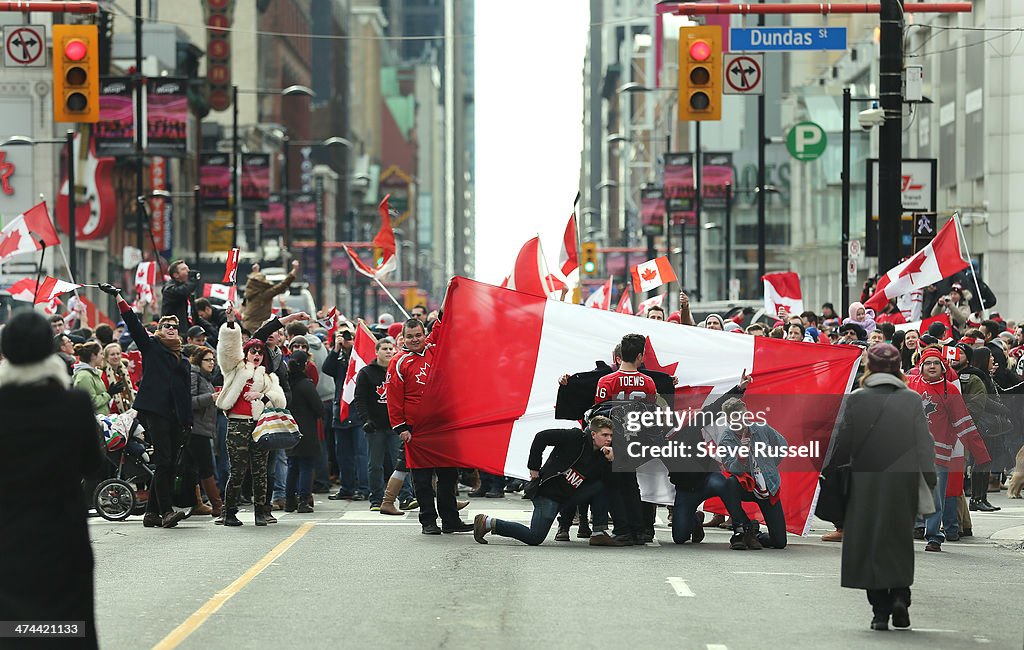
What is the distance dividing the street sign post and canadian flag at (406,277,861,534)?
782 cm

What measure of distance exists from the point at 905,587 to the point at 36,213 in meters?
20.7

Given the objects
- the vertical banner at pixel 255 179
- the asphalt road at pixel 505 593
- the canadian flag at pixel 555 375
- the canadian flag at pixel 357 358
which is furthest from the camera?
the vertical banner at pixel 255 179

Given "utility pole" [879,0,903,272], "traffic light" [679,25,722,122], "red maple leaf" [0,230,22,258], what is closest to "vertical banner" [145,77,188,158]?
"red maple leaf" [0,230,22,258]

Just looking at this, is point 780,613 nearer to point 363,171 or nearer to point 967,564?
point 967,564

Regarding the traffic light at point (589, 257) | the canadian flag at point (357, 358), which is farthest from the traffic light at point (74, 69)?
the traffic light at point (589, 257)

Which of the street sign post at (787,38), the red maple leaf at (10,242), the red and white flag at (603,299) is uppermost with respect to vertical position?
the street sign post at (787,38)

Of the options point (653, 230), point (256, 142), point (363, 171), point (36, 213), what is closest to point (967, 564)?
point (36, 213)

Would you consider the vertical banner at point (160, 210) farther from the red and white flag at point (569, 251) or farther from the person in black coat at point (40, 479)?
the person in black coat at point (40, 479)

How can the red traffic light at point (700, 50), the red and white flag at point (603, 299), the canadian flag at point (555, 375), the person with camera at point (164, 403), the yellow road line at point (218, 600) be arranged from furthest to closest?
the red and white flag at point (603, 299)
the red traffic light at point (700, 50)
the person with camera at point (164, 403)
the canadian flag at point (555, 375)
the yellow road line at point (218, 600)

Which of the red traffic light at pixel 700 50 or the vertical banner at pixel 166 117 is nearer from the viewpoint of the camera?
the red traffic light at pixel 700 50

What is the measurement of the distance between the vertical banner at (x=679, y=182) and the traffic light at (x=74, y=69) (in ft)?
137

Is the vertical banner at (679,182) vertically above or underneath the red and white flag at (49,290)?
above

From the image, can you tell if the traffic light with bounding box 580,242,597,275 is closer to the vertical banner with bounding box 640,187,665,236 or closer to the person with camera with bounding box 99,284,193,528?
the vertical banner with bounding box 640,187,665,236

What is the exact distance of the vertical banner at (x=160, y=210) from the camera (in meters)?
72.6
